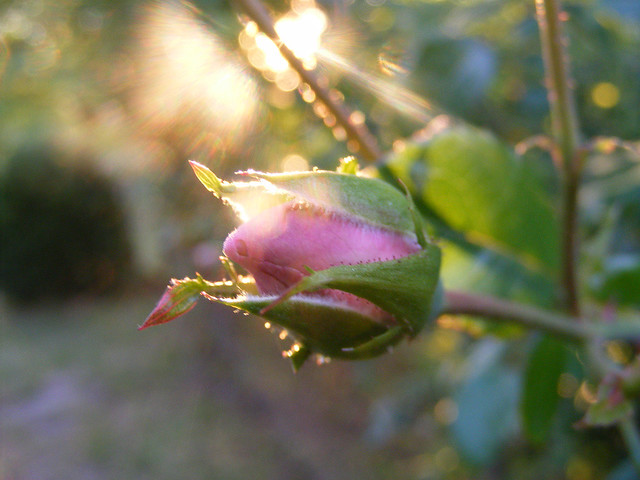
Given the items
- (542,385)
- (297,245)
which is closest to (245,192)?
(297,245)

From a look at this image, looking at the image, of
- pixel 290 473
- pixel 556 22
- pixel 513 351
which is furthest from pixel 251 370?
pixel 556 22

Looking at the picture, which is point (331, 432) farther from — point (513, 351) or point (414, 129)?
point (414, 129)

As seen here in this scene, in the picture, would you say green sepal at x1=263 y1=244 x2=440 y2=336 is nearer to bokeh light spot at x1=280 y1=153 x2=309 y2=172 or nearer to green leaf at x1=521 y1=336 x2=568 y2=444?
green leaf at x1=521 y1=336 x2=568 y2=444

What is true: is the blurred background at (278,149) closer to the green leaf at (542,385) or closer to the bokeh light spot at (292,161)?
the bokeh light spot at (292,161)

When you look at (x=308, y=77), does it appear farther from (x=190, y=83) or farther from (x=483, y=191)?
(x=190, y=83)

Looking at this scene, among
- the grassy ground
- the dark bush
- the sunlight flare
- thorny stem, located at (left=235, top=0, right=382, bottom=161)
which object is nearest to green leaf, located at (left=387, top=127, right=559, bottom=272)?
thorny stem, located at (left=235, top=0, right=382, bottom=161)

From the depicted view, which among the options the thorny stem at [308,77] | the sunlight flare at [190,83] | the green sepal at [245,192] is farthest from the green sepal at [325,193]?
the sunlight flare at [190,83]
